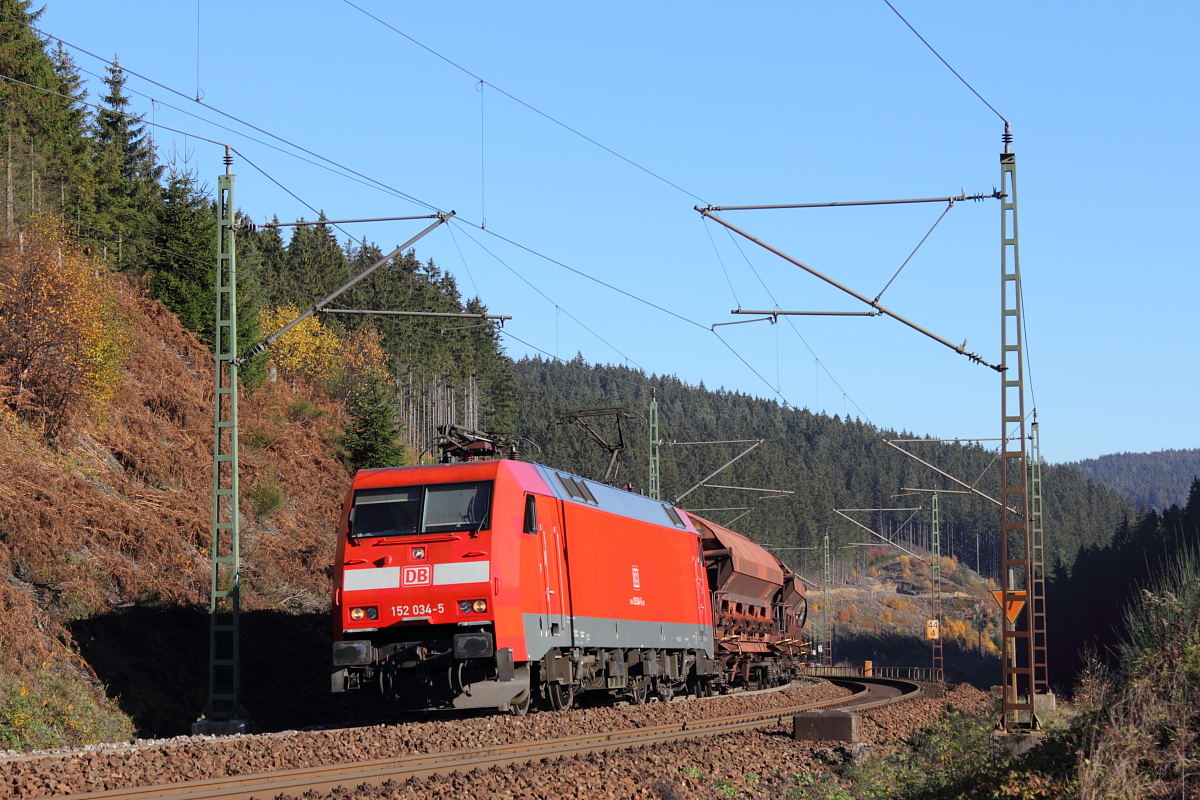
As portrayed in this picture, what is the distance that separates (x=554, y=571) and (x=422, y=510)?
2.61m

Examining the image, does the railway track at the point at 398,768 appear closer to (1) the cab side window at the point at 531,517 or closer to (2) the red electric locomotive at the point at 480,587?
(2) the red electric locomotive at the point at 480,587

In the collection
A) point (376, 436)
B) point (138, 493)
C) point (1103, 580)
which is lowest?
point (1103, 580)

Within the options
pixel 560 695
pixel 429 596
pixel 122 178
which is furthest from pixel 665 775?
pixel 122 178

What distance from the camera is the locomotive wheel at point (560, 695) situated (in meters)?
19.3

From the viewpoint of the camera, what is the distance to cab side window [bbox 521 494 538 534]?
1747 cm

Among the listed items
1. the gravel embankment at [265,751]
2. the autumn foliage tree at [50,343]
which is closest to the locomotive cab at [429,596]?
the gravel embankment at [265,751]

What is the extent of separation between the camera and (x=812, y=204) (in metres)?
18.1

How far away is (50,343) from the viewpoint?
95.9ft

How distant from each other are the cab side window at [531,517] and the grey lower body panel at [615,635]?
1.25 metres

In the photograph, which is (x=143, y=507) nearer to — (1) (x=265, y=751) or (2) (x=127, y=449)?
(2) (x=127, y=449)

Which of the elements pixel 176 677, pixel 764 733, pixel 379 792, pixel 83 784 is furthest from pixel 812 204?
pixel 176 677

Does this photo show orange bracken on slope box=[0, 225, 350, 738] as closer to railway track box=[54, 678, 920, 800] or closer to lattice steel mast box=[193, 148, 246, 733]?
lattice steel mast box=[193, 148, 246, 733]

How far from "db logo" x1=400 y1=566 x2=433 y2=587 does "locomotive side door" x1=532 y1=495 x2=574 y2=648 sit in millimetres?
2054

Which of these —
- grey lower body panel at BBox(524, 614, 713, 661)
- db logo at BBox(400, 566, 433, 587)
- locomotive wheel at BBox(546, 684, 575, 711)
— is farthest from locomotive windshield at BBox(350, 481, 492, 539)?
locomotive wheel at BBox(546, 684, 575, 711)
